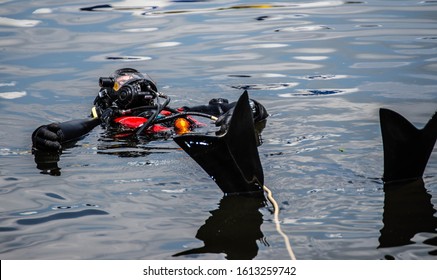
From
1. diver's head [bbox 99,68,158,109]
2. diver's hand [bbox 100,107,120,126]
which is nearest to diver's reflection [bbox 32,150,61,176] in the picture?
diver's hand [bbox 100,107,120,126]

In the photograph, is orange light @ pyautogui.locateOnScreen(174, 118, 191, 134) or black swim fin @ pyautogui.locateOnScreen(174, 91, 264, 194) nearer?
black swim fin @ pyautogui.locateOnScreen(174, 91, 264, 194)

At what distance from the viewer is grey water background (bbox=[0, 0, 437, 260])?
18.7 ft

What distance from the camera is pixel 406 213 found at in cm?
584

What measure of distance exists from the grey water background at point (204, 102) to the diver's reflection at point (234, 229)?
0.12ft

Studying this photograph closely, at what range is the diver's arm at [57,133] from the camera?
26.3 ft

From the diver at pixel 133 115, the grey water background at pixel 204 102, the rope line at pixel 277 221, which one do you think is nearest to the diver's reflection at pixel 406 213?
the grey water background at pixel 204 102

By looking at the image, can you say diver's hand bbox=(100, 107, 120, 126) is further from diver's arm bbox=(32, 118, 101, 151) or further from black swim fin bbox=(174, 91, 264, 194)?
black swim fin bbox=(174, 91, 264, 194)

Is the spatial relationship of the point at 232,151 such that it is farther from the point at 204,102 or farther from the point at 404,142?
the point at 204,102

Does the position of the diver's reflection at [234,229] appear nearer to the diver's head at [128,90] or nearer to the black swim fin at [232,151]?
the black swim fin at [232,151]

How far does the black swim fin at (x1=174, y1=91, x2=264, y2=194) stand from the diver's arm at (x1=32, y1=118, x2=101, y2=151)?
7.99ft

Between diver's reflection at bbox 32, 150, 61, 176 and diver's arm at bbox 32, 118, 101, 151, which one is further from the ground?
diver's arm at bbox 32, 118, 101, 151

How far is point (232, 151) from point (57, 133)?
9.24 feet

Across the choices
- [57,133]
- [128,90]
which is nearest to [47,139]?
[57,133]
